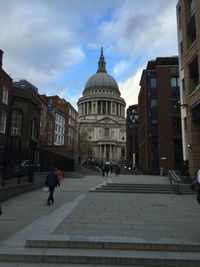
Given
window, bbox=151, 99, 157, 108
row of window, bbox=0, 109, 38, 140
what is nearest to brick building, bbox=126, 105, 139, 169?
window, bbox=151, 99, 157, 108

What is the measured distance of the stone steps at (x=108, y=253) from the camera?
4832mm

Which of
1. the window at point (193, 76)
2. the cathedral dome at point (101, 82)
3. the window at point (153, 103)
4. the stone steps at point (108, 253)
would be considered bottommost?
the stone steps at point (108, 253)

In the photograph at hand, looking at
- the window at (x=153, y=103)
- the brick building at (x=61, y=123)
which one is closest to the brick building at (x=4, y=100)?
the brick building at (x=61, y=123)

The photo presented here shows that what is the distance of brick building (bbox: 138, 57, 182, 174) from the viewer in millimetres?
44188

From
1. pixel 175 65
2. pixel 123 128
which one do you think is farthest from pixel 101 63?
pixel 175 65

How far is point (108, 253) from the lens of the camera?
5098mm

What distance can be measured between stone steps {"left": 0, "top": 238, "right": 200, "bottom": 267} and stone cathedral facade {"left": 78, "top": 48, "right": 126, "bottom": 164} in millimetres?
107655

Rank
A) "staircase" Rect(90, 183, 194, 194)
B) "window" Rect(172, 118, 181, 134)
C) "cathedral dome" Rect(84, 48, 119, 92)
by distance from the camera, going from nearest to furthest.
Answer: "staircase" Rect(90, 183, 194, 194) → "window" Rect(172, 118, 181, 134) → "cathedral dome" Rect(84, 48, 119, 92)

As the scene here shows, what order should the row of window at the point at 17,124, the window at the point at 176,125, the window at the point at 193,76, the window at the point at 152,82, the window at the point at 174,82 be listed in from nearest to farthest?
1. the window at the point at 193,76
2. the row of window at the point at 17,124
3. the window at the point at 176,125
4. the window at the point at 174,82
5. the window at the point at 152,82

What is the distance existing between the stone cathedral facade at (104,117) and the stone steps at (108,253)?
4238 inches

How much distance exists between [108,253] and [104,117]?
12045 centimetres

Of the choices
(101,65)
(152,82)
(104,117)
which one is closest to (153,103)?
(152,82)

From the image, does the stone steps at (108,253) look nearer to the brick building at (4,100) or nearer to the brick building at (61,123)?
the brick building at (4,100)

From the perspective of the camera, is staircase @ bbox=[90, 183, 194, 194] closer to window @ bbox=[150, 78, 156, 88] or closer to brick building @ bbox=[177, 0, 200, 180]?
brick building @ bbox=[177, 0, 200, 180]
